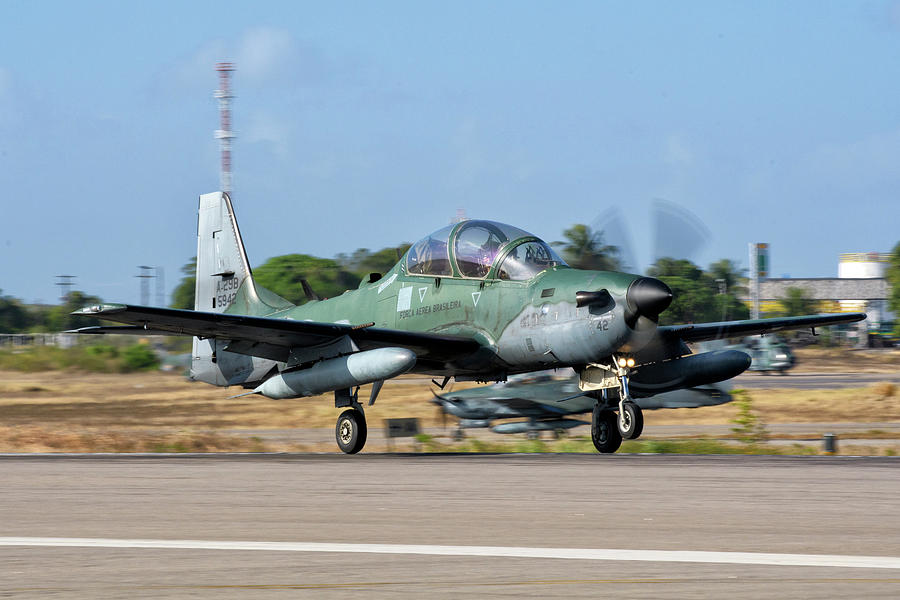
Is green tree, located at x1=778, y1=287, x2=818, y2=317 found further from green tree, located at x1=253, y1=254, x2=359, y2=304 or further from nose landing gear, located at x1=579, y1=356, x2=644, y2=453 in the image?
nose landing gear, located at x1=579, y1=356, x2=644, y2=453

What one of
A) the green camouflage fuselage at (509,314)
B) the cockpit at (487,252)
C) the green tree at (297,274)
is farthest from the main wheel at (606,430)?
the green tree at (297,274)

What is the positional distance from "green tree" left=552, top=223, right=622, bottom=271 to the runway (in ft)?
12.0

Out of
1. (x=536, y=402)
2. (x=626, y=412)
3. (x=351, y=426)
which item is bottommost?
(x=351, y=426)

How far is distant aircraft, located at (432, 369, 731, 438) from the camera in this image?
72.4ft

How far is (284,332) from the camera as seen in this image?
1641cm

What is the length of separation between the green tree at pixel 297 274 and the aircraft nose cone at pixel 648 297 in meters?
61.4

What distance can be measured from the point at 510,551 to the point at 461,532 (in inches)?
36.9

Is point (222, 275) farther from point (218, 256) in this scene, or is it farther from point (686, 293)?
point (686, 293)

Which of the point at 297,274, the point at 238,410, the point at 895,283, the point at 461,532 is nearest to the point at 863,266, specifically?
the point at 895,283

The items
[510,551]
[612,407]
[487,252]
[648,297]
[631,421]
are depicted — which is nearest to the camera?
[510,551]

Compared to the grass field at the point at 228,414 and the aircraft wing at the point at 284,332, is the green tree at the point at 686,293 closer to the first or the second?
the aircraft wing at the point at 284,332

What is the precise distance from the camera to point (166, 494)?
34.4ft

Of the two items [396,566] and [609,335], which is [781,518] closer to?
[396,566]

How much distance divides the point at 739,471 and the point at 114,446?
13.8 meters
